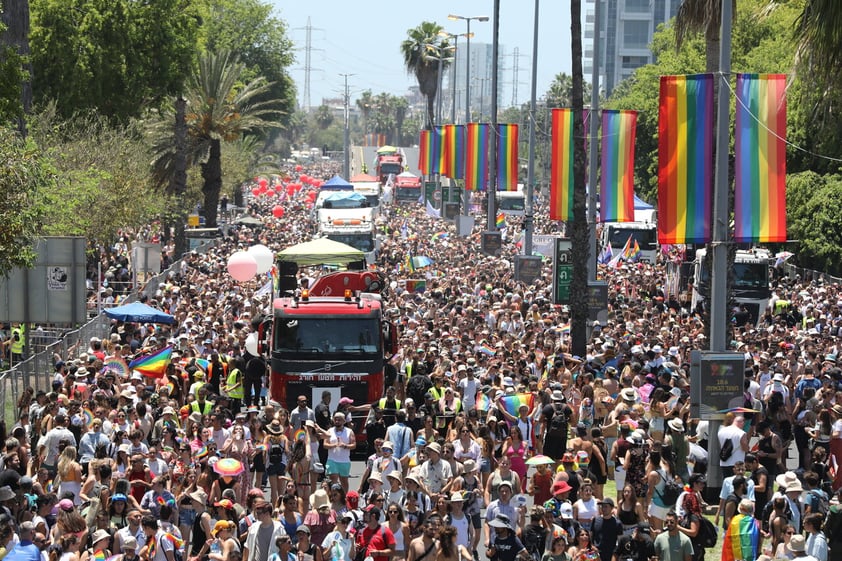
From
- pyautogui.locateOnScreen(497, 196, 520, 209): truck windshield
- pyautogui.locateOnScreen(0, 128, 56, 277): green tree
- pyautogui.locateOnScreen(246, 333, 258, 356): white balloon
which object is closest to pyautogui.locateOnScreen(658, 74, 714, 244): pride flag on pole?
pyautogui.locateOnScreen(0, 128, 56, 277): green tree

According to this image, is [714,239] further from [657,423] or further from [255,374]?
[255,374]

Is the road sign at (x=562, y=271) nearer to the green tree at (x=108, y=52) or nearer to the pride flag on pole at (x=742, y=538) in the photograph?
the pride flag on pole at (x=742, y=538)

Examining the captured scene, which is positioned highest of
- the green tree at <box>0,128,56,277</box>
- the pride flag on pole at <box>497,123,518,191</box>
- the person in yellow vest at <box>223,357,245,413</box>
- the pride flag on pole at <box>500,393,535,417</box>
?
the pride flag on pole at <box>497,123,518,191</box>

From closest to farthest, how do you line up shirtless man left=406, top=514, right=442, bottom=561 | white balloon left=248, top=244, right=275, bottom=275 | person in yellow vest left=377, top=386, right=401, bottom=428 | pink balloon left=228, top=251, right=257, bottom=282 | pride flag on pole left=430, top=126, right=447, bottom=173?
shirtless man left=406, top=514, right=442, bottom=561 → person in yellow vest left=377, top=386, right=401, bottom=428 → pink balloon left=228, top=251, right=257, bottom=282 → white balloon left=248, top=244, right=275, bottom=275 → pride flag on pole left=430, top=126, right=447, bottom=173

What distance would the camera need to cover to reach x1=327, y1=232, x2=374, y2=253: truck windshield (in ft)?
151

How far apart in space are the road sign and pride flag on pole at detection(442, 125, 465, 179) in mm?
20055

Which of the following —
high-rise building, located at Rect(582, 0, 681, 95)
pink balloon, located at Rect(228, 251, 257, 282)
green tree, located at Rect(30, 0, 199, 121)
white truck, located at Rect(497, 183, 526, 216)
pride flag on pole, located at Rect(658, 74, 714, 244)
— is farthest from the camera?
high-rise building, located at Rect(582, 0, 681, 95)

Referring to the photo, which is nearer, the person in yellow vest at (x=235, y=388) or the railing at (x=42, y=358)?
the railing at (x=42, y=358)

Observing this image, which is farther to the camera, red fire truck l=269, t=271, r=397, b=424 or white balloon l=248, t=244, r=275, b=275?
white balloon l=248, t=244, r=275, b=275

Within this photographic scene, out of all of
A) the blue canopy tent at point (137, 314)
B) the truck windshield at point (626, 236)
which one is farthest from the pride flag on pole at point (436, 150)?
the blue canopy tent at point (137, 314)

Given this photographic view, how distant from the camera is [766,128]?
1717cm

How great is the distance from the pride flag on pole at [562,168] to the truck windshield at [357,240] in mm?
17369

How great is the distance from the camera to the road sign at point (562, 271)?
2878 cm

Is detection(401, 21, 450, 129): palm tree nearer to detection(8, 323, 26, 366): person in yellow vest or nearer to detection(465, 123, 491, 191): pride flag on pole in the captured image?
detection(465, 123, 491, 191): pride flag on pole
